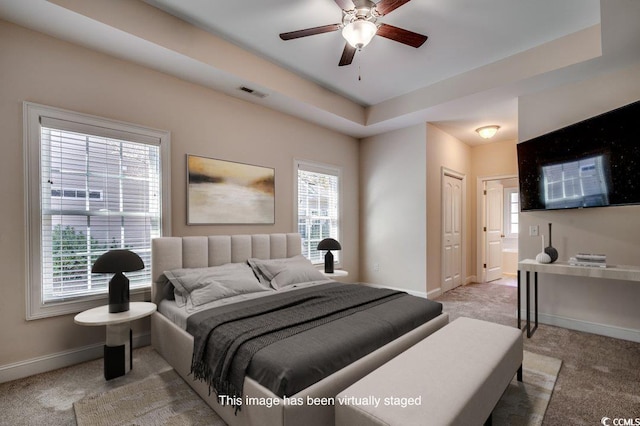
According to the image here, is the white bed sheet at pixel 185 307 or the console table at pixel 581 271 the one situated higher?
the console table at pixel 581 271

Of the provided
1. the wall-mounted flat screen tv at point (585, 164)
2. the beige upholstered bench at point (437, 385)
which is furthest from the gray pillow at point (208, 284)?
the wall-mounted flat screen tv at point (585, 164)

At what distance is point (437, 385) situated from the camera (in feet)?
4.72

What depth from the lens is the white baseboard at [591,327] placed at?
309cm

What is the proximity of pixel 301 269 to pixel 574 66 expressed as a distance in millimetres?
3548

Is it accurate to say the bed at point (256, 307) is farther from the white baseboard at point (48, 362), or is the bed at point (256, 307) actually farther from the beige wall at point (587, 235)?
the beige wall at point (587, 235)

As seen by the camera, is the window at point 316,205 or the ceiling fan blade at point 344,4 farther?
the window at point 316,205

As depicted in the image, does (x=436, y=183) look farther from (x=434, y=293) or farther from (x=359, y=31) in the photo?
(x=359, y=31)

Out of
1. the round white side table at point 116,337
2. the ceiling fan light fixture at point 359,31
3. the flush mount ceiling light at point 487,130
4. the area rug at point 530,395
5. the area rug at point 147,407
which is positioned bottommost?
the area rug at point 530,395

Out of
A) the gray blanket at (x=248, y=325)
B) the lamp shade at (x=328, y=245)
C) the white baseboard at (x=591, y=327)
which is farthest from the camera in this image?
the lamp shade at (x=328, y=245)

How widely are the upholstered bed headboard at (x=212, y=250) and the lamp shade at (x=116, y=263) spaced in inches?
17.9

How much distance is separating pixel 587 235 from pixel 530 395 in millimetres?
2221

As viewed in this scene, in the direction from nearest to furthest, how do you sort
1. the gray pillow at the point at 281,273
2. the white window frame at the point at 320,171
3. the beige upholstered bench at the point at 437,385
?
the beige upholstered bench at the point at 437,385 < the gray pillow at the point at 281,273 < the white window frame at the point at 320,171

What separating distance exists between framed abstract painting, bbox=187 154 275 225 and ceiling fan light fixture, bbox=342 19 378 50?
2085mm

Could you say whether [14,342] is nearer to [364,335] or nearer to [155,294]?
[155,294]
